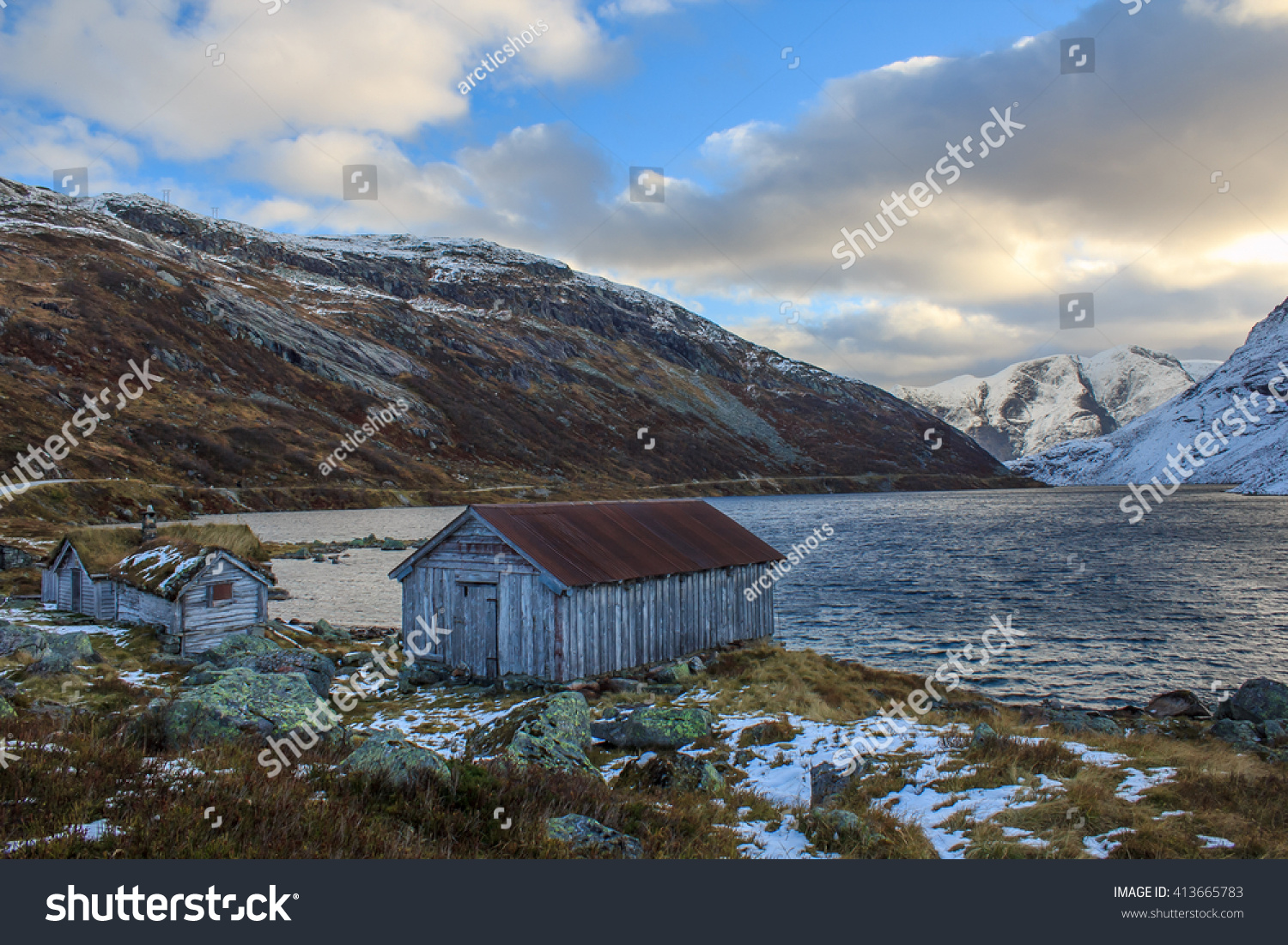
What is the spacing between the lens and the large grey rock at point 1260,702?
61.2 ft

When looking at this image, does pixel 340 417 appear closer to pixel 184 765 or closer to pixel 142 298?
pixel 142 298

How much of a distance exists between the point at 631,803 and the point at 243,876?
4.94 meters

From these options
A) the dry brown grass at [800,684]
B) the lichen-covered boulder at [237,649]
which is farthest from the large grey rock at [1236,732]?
the lichen-covered boulder at [237,649]

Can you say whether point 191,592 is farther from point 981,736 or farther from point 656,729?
point 981,736

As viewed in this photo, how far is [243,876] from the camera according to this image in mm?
5164

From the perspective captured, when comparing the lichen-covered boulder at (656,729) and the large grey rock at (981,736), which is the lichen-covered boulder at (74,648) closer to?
the lichen-covered boulder at (656,729)

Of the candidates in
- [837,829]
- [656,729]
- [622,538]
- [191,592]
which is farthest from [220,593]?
[837,829]

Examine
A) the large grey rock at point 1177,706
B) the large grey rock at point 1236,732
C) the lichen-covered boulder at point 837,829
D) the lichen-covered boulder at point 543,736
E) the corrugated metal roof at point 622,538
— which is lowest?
the large grey rock at point 1177,706

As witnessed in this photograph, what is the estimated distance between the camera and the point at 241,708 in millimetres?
12172

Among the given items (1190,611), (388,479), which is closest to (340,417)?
(388,479)

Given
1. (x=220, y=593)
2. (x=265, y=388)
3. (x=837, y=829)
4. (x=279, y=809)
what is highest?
(x=265, y=388)

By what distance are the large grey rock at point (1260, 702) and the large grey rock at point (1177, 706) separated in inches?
49.1

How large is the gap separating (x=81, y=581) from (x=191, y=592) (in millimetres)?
7200

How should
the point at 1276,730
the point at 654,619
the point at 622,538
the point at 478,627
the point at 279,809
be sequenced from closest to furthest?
the point at 279,809
the point at 1276,730
the point at 478,627
the point at 654,619
the point at 622,538
